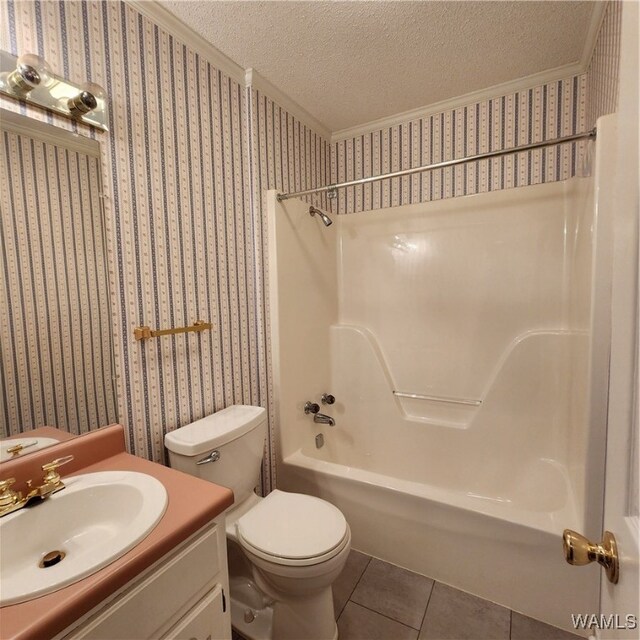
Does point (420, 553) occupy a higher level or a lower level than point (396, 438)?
lower

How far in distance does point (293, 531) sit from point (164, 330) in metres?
0.90

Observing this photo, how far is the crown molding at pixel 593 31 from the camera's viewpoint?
1325 millimetres

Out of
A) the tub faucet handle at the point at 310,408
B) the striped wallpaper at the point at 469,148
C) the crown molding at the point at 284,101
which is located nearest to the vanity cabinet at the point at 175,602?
the tub faucet handle at the point at 310,408

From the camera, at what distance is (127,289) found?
123 centimetres

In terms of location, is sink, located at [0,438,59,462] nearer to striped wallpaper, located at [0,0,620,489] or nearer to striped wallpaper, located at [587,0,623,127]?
striped wallpaper, located at [0,0,620,489]

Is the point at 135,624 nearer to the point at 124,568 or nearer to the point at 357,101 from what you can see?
the point at 124,568

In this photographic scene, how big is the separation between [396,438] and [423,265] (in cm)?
114

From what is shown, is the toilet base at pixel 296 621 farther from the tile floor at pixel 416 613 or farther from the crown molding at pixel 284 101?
the crown molding at pixel 284 101

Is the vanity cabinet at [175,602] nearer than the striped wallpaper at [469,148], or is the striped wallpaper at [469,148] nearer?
the vanity cabinet at [175,602]

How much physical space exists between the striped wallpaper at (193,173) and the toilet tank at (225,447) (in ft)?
0.35

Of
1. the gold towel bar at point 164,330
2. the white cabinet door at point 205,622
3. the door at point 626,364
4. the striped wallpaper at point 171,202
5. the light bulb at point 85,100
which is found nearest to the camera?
the door at point 626,364

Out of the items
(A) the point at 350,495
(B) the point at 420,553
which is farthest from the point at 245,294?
(B) the point at 420,553

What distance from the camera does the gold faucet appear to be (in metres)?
0.83

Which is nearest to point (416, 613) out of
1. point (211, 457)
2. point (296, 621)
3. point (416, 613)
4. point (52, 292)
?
point (416, 613)
